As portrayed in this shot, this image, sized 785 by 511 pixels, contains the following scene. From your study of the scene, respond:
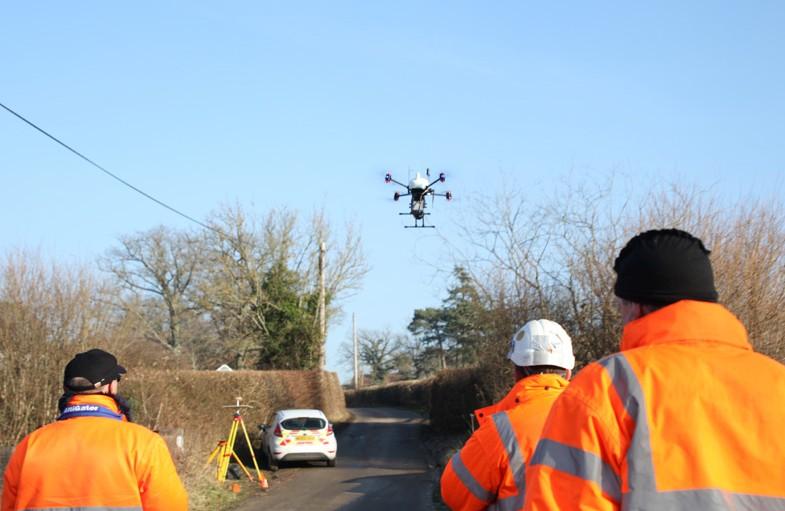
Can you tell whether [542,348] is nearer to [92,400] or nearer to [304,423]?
[92,400]

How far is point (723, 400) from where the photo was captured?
2.25 meters

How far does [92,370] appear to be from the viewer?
4605mm

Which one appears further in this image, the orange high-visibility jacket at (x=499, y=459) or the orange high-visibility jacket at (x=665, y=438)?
the orange high-visibility jacket at (x=499, y=459)

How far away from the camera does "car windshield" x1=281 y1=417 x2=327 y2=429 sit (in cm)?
2555

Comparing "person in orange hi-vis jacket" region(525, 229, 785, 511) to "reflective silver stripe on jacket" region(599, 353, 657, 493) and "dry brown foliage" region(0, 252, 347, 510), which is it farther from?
"dry brown foliage" region(0, 252, 347, 510)

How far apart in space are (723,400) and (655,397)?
0.58ft

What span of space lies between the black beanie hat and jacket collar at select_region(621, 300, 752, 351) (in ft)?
0.12

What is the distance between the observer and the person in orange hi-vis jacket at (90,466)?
14.1 ft

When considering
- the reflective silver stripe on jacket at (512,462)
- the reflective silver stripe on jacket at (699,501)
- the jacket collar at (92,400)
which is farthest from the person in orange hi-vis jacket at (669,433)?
the jacket collar at (92,400)

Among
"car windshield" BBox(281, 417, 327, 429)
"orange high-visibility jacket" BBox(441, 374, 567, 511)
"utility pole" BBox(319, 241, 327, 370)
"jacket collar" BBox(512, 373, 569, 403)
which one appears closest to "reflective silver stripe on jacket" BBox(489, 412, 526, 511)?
"orange high-visibility jacket" BBox(441, 374, 567, 511)

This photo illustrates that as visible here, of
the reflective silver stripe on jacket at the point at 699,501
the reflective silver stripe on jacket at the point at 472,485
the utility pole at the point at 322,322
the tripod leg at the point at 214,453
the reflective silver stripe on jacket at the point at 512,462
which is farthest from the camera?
the utility pole at the point at 322,322

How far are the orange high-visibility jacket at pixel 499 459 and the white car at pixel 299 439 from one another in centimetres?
2184

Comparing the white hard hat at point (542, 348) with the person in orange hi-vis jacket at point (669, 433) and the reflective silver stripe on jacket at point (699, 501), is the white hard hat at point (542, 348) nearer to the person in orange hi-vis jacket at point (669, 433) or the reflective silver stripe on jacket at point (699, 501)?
the person in orange hi-vis jacket at point (669, 433)

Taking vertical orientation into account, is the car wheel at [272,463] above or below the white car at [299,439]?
below
